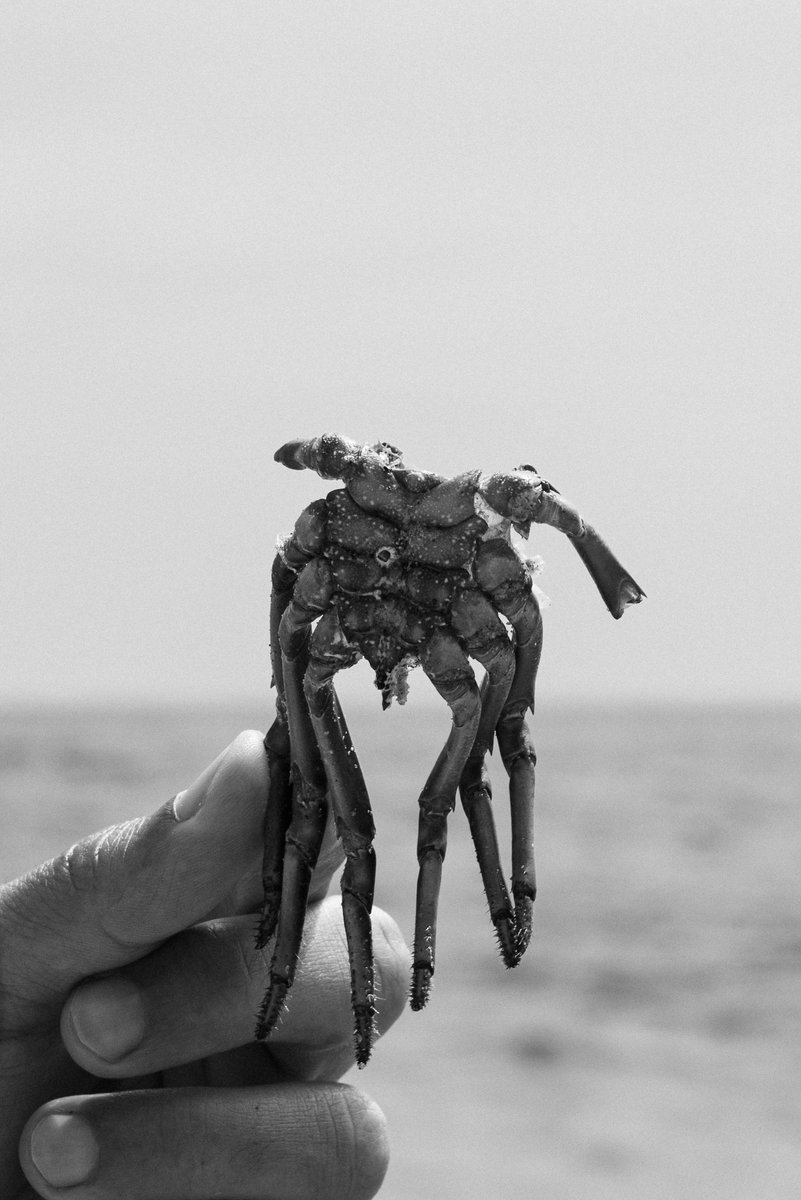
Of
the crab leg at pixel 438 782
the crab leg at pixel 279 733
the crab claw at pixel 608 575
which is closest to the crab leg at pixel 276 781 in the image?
the crab leg at pixel 279 733

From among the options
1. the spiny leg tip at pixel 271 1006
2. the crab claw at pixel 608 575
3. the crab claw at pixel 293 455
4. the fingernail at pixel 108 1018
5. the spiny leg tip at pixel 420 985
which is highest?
the crab claw at pixel 293 455

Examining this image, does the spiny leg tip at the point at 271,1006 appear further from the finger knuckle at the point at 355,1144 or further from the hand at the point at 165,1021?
the finger knuckle at the point at 355,1144

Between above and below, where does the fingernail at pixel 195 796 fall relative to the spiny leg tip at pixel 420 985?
above

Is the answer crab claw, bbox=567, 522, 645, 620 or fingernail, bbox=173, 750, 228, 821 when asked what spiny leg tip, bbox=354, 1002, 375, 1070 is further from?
crab claw, bbox=567, 522, 645, 620

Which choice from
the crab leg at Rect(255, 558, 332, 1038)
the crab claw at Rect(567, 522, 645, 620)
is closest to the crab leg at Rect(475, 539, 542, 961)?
the crab claw at Rect(567, 522, 645, 620)

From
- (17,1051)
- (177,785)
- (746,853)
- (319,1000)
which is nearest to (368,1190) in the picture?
(319,1000)

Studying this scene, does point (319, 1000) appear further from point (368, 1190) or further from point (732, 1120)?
point (732, 1120)

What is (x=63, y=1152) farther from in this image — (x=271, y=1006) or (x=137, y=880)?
(x=271, y=1006)
